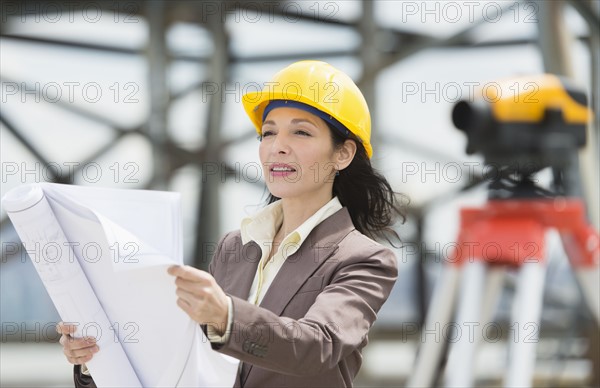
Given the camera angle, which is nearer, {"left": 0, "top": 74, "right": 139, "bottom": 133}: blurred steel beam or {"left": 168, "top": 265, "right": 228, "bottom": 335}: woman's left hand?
{"left": 168, "top": 265, "right": 228, "bottom": 335}: woman's left hand

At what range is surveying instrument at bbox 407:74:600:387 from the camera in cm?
237

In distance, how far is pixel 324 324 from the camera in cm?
126

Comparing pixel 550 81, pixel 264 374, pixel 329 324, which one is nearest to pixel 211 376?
pixel 264 374

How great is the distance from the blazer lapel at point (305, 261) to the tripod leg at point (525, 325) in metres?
0.78

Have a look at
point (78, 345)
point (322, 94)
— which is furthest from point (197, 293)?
point (322, 94)

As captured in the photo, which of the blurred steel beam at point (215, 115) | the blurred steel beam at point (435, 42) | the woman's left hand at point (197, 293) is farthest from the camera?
the blurred steel beam at point (215, 115)

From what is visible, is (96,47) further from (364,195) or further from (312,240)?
(312,240)

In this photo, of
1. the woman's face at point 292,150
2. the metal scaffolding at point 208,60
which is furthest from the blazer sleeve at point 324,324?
the metal scaffolding at point 208,60

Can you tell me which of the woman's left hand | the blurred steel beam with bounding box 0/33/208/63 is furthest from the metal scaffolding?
the woman's left hand

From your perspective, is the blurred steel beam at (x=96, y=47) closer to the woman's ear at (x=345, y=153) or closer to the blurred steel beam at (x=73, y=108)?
the blurred steel beam at (x=73, y=108)

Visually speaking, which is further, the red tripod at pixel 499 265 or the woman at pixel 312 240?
the red tripod at pixel 499 265

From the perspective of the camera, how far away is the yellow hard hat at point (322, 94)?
1499 mm

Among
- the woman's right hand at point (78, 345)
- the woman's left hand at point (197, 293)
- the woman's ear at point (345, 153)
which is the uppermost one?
the woman's ear at point (345, 153)

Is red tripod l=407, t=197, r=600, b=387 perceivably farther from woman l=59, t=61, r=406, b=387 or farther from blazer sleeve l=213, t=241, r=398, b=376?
blazer sleeve l=213, t=241, r=398, b=376
